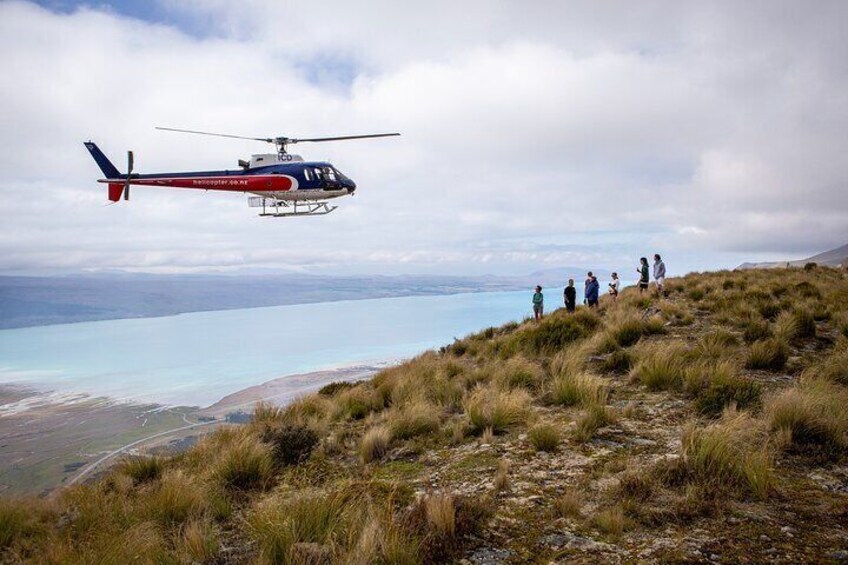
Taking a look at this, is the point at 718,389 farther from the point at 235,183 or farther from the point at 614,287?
the point at 235,183

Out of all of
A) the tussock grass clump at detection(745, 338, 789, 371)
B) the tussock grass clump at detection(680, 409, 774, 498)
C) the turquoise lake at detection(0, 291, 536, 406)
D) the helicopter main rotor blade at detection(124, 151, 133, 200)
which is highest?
the helicopter main rotor blade at detection(124, 151, 133, 200)

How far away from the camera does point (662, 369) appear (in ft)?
29.2

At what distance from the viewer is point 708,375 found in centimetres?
841

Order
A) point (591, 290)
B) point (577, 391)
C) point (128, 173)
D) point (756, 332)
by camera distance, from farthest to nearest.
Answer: point (128, 173) → point (591, 290) → point (756, 332) → point (577, 391)

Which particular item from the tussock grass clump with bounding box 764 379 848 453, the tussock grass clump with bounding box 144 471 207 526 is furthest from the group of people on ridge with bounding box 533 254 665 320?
the tussock grass clump with bounding box 144 471 207 526

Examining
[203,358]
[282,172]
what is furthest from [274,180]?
[203,358]

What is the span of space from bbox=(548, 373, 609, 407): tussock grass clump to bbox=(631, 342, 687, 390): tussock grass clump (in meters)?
0.83

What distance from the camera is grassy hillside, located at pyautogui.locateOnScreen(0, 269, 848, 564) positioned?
402 centimetres

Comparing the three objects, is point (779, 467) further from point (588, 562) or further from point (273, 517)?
point (273, 517)

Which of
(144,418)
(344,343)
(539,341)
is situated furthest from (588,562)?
(344,343)

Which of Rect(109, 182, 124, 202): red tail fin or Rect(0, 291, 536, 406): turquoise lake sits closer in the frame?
Rect(109, 182, 124, 202): red tail fin

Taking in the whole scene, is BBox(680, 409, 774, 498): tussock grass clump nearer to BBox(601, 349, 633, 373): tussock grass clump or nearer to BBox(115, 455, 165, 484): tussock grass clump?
BBox(601, 349, 633, 373): tussock grass clump

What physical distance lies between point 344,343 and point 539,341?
100482 mm

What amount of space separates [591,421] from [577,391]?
1653mm
